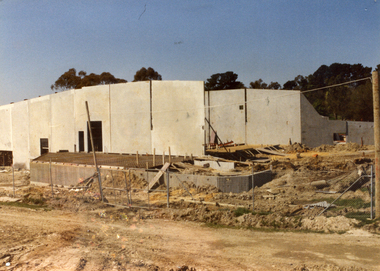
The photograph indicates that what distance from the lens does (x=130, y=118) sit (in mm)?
30266

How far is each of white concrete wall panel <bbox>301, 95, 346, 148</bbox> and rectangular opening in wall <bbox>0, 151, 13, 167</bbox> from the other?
38.9m

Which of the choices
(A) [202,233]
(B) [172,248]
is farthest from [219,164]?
(B) [172,248]

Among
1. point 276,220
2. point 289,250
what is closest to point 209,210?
point 276,220

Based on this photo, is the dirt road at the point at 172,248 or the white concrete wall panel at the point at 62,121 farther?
the white concrete wall panel at the point at 62,121

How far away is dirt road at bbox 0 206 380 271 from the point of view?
25.5ft

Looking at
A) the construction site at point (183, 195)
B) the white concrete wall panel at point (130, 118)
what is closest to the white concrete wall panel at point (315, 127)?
the construction site at point (183, 195)

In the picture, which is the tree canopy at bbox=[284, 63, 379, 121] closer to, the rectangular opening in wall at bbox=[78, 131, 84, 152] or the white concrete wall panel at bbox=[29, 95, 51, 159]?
the rectangular opening in wall at bbox=[78, 131, 84, 152]

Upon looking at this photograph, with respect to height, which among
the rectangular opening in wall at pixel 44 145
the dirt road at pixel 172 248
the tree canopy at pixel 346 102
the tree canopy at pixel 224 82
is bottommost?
the dirt road at pixel 172 248

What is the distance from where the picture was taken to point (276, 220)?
11016 millimetres

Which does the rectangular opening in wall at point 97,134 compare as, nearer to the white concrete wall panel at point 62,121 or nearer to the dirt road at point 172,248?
the white concrete wall panel at point 62,121

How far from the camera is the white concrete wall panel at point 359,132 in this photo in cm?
4197

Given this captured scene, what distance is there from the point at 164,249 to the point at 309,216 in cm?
558

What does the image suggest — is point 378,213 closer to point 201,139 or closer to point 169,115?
point 201,139

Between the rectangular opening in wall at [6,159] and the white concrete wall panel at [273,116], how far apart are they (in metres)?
32.5
